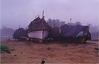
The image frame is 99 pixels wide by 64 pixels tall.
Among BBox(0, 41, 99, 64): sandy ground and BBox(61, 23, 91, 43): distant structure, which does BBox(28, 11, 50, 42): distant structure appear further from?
BBox(61, 23, 91, 43): distant structure

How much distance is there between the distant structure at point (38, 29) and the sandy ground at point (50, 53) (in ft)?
0.44

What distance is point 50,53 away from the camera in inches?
182

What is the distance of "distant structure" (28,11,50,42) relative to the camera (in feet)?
15.3

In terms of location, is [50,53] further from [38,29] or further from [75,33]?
[75,33]

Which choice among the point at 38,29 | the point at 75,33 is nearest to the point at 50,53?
the point at 38,29

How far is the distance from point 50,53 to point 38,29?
0.49 meters

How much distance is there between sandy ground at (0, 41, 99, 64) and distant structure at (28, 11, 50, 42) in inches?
5.2

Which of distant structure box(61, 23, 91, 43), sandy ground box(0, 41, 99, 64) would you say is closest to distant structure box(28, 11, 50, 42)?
sandy ground box(0, 41, 99, 64)

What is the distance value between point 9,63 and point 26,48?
475 millimetres

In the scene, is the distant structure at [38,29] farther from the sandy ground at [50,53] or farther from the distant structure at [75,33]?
the distant structure at [75,33]

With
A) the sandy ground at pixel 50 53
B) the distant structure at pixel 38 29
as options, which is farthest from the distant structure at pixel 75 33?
the distant structure at pixel 38 29

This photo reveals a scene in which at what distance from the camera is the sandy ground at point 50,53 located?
446 cm

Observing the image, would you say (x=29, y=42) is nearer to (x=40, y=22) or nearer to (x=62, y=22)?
(x=40, y=22)

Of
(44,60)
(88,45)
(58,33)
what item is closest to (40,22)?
(58,33)
